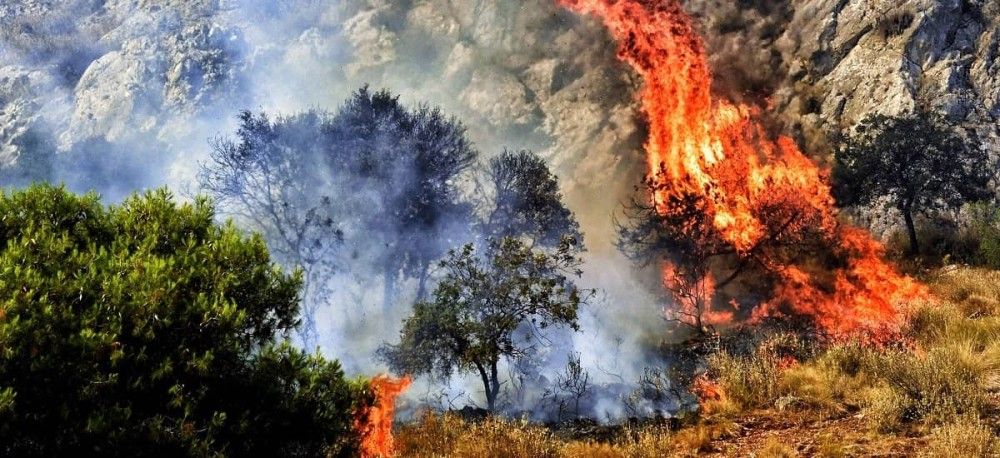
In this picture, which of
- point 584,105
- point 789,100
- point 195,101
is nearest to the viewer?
point 789,100

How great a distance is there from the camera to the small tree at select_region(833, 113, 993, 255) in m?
28.0

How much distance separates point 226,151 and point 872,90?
36.7 m

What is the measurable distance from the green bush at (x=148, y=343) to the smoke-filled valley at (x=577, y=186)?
0.15 meters

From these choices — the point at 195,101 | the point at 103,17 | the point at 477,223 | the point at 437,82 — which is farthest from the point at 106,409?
the point at 103,17

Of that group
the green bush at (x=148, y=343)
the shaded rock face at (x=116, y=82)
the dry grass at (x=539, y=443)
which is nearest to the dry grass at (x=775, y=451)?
the dry grass at (x=539, y=443)

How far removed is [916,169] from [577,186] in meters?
18.7

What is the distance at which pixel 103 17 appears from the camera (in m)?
60.8

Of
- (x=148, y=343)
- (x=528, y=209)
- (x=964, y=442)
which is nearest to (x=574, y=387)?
(x=964, y=442)

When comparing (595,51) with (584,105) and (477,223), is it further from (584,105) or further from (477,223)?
(477,223)

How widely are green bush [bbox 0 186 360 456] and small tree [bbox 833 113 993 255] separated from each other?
28890 millimetres

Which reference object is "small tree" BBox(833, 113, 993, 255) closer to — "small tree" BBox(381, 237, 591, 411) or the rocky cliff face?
the rocky cliff face

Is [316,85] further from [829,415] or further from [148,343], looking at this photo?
[148,343]

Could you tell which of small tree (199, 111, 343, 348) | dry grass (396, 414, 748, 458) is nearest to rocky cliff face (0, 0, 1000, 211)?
small tree (199, 111, 343, 348)

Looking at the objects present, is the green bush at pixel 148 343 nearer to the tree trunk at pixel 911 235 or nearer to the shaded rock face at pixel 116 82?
the tree trunk at pixel 911 235
